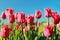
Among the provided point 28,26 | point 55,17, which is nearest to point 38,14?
point 28,26

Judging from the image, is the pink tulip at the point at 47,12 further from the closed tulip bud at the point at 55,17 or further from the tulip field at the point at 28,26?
the closed tulip bud at the point at 55,17

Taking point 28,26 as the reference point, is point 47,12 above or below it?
above

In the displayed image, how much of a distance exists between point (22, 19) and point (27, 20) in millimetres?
320

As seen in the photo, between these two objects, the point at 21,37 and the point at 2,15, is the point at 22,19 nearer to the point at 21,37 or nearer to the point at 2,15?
the point at 21,37

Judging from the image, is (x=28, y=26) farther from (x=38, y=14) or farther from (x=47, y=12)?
(x=47, y=12)

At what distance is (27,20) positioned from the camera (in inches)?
141

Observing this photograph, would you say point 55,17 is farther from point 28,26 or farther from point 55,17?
point 28,26

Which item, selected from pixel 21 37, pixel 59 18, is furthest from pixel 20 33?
pixel 59 18

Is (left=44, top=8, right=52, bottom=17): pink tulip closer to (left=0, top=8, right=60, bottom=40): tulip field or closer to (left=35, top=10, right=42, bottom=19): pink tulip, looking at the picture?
(left=0, top=8, right=60, bottom=40): tulip field

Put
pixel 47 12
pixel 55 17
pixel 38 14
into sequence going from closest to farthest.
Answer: pixel 55 17
pixel 47 12
pixel 38 14

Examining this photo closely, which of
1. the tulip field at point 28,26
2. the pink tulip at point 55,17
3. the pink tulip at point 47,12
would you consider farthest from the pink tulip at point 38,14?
the pink tulip at point 55,17

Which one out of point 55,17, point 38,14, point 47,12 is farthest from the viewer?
point 38,14

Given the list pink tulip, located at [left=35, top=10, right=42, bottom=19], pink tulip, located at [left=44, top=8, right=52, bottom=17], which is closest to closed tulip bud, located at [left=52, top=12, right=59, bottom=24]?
pink tulip, located at [left=44, top=8, right=52, bottom=17]

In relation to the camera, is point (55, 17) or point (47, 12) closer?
point (55, 17)
